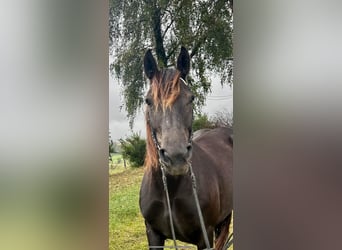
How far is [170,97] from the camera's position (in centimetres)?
224

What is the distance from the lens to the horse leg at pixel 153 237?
2307mm

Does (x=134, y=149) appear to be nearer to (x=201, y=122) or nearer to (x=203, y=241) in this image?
(x=201, y=122)

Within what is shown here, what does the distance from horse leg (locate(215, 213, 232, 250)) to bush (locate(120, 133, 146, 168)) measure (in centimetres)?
50

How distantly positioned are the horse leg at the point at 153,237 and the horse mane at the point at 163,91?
36 centimetres

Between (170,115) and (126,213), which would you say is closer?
(170,115)

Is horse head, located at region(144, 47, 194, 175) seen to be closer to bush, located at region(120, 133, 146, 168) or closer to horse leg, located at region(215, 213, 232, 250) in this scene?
bush, located at region(120, 133, 146, 168)

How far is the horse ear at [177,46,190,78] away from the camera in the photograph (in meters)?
2.25

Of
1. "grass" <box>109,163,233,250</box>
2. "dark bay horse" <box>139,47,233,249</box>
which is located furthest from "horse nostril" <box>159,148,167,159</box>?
"grass" <box>109,163,233,250</box>

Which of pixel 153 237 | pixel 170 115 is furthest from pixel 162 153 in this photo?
pixel 153 237

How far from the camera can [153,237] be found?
7.59 feet

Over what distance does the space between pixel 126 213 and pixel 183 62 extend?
83 centimetres
